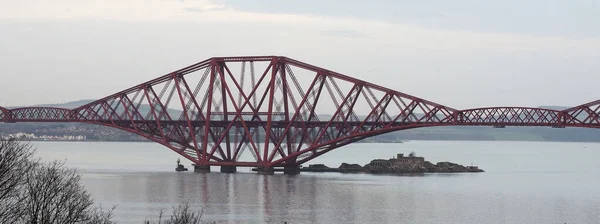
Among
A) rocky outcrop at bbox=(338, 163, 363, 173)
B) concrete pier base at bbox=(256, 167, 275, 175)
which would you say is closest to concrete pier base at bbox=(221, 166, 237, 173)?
concrete pier base at bbox=(256, 167, 275, 175)

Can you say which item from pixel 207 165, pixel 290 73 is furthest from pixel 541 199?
pixel 207 165

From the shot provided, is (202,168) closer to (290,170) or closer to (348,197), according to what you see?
(290,170)

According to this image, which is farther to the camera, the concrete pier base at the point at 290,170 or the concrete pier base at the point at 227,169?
the concrete pier base at the point at 227,169

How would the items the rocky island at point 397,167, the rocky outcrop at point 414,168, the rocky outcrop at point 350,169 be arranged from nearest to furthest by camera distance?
the rocky outcrop at point 350,169 < the rocky island at point 397,167 < the rocky outcrop at point 414,168

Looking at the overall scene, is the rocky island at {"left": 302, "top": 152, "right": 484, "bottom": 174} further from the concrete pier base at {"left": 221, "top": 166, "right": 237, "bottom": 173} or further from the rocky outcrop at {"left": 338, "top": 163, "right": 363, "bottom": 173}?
the concrete pier base at {"left": 221, "top": 166, "right": 237, "bottom": 173}

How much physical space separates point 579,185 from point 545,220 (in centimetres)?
5898

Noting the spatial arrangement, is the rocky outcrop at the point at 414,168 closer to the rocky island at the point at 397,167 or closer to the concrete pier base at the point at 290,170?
the rocky island at the point at 397,167

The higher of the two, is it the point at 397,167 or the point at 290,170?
the point at 397,167

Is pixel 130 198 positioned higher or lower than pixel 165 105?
lower

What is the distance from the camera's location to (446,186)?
141m

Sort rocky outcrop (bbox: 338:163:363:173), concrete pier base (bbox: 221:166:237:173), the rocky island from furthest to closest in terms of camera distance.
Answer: the rocky island, rocky outcrop (bbox: 338:163:363:173), concrete pier base (bbox: 221:166:237:173)

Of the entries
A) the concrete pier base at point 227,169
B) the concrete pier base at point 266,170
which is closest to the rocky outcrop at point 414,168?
the concrete pier base at point 227,169

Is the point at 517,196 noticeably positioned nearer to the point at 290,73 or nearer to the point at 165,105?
the point at 290,73

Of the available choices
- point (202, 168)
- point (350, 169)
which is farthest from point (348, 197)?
point (350, 169)
